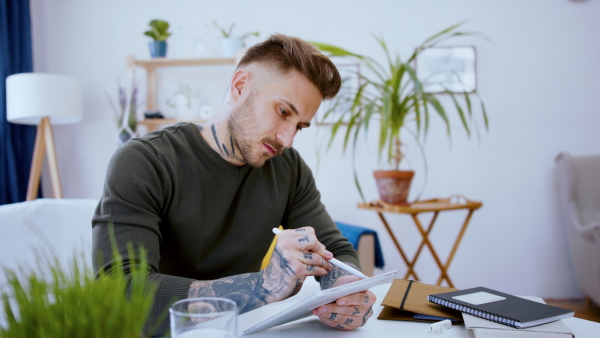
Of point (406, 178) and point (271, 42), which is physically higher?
point (271, 42)

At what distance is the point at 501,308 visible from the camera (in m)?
0.88

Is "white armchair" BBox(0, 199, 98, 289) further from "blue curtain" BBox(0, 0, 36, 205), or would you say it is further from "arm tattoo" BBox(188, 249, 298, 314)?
"blue curtain" BBox(0, 0, 36, 205)

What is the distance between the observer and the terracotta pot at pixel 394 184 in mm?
2631

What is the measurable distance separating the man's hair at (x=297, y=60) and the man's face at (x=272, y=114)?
0.8 inches

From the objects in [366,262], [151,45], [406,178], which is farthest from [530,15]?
[151,45]

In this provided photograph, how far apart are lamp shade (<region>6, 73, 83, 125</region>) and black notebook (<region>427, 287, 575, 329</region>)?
2521 mm

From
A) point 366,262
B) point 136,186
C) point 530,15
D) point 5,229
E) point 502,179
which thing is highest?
point 530,15

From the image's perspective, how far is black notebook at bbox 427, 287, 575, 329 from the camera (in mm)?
818

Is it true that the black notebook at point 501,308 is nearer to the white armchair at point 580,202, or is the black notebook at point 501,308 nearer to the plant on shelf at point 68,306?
the plant on shelf at point 68,306

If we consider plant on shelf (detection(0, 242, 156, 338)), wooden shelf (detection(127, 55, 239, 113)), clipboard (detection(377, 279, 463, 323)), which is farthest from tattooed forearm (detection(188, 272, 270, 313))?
wooden shelf (detection(127, 55, 239, 113))

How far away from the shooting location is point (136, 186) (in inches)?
41.6

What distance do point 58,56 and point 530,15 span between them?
128 inches

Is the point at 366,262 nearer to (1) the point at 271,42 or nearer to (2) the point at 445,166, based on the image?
(2) the point at 445,166

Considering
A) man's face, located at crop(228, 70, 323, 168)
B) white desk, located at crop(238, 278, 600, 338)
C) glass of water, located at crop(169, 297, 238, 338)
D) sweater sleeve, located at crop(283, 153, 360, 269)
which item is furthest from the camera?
sweater sleeve, located at crop(283, 153, 360, 269)
